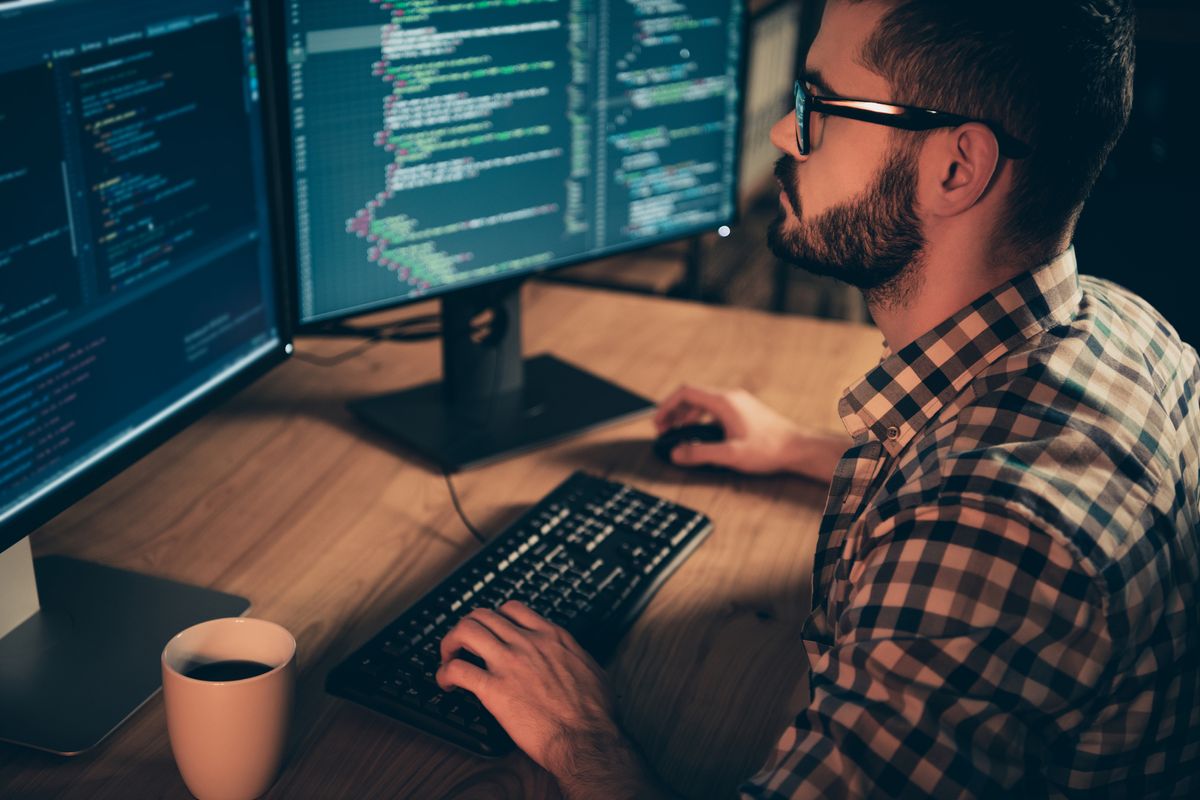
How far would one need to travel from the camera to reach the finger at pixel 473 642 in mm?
884

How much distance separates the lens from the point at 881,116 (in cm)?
92

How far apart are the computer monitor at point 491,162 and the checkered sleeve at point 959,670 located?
627 millimetres

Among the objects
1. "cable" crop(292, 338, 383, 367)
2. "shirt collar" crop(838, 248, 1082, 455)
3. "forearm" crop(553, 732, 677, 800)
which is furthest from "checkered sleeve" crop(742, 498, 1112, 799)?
"cable" crop(292, 338, 383, 367)

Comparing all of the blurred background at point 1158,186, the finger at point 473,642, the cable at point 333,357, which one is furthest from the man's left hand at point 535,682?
the blurred background at point 1158,186

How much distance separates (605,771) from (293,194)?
2.11 ft

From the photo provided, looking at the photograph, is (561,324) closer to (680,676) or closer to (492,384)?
(492,384)

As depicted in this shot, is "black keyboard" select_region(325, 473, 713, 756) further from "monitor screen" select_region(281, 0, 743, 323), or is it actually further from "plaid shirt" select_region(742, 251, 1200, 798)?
"monitor screen" select_region(281, 0, 743, 323)

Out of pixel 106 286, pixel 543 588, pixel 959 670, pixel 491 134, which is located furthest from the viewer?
pixel 491 134

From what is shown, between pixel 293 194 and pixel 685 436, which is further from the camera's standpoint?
pixel 685 436

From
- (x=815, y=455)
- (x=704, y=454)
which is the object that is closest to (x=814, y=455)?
(x=815, y=455)

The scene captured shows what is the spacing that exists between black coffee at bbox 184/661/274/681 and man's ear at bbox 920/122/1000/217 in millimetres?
617

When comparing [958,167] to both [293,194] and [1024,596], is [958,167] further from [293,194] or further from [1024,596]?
[293,194]

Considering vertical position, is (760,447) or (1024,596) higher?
(1024,596)

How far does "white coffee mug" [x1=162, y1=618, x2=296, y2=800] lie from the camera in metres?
0.76
